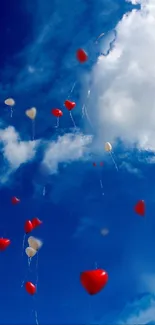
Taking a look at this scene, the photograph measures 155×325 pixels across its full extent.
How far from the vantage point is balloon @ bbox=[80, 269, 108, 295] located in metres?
13.6

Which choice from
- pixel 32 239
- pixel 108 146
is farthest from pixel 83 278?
pixel 108 146

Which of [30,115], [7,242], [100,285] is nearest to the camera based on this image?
[100,285]

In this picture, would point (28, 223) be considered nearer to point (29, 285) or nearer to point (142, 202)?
point (29, 285)

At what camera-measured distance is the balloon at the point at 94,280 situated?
13.6 meters

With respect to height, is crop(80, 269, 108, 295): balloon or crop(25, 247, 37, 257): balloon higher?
crop(25, 247, 37, 257): balloon

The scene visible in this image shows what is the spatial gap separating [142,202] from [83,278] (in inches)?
256

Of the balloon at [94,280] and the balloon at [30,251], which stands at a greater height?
the balloon at [30,251]

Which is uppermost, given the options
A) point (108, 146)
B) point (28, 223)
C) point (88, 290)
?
point (108, 146)

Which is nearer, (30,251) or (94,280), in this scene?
(94,280)

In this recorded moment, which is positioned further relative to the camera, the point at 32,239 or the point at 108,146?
the point at 108,146

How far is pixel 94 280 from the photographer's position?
13.6m

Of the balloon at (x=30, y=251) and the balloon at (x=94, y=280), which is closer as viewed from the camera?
the balloon at (x=94, y=280)

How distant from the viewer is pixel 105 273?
46.0ft

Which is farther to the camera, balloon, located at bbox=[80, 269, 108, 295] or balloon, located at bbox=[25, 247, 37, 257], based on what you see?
balloon, located at bbox=[25, 247, 37, 257]
